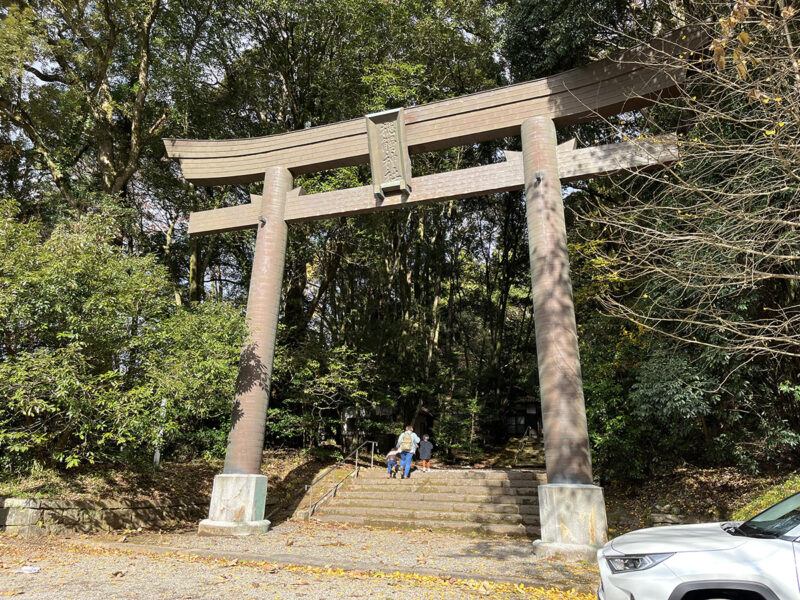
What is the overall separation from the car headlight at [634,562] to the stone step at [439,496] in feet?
19.4

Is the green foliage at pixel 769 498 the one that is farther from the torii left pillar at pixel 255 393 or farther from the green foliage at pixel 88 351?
the green foliage at pixel 88 351

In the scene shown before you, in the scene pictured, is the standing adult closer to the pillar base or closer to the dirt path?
the pillar base

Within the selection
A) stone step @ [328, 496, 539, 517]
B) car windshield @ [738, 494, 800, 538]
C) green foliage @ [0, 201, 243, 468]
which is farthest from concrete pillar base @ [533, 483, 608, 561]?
green foliage @ [0, 201, 243, 468]

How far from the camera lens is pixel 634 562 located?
2.75 m

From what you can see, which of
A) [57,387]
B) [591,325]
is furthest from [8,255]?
[591,325]

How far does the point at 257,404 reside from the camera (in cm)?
772

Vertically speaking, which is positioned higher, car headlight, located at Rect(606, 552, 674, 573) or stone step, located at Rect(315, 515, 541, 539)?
car headlight, located at Rect(606, 552, 674, 573)

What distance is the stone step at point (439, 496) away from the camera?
8539 mm

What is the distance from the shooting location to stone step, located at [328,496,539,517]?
8.16 meters

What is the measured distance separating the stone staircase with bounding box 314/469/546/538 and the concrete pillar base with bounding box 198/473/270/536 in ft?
6.35

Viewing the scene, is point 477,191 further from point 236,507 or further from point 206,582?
point 206,582

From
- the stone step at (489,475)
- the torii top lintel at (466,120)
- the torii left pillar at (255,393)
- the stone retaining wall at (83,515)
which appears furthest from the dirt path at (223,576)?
the torii top lintel at (466,120)

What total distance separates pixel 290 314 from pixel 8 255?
26.3ft

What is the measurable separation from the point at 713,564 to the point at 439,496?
22.9 feet
